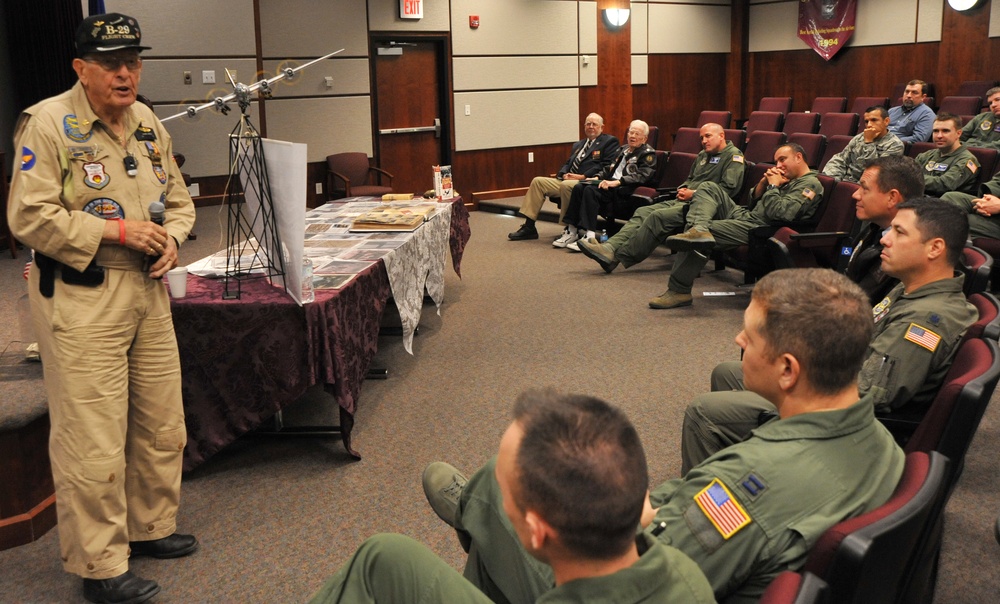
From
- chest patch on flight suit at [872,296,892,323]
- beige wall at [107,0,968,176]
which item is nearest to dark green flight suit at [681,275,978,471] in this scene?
chest patch on flight suit at [872,296,892,323]

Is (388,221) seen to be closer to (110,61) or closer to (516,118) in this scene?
(110,61)

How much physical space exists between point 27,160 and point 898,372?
2.27 m

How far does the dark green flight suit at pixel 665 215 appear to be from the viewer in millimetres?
5754

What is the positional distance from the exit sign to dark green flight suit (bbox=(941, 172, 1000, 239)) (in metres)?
5.68

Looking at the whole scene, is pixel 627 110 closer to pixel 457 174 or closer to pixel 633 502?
pixel 457 174

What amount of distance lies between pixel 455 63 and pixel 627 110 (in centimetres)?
261

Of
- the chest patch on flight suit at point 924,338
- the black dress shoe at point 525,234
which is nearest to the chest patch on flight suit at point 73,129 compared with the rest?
the chest patch on flight suit at point 924,338

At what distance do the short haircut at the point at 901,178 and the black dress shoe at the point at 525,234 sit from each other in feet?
15.5

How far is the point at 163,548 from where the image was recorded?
259 cm

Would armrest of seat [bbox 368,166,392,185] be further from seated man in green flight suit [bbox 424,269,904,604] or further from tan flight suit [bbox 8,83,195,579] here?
seated man in green flight suit [bbox 424,269,904,604]

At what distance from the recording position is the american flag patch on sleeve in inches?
55.2

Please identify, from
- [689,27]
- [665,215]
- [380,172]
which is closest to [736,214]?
[665,215]

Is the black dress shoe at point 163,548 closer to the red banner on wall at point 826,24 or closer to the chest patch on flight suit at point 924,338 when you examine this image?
the chest patch on flight suit at point 924,338

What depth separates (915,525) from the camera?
4.23 ft
